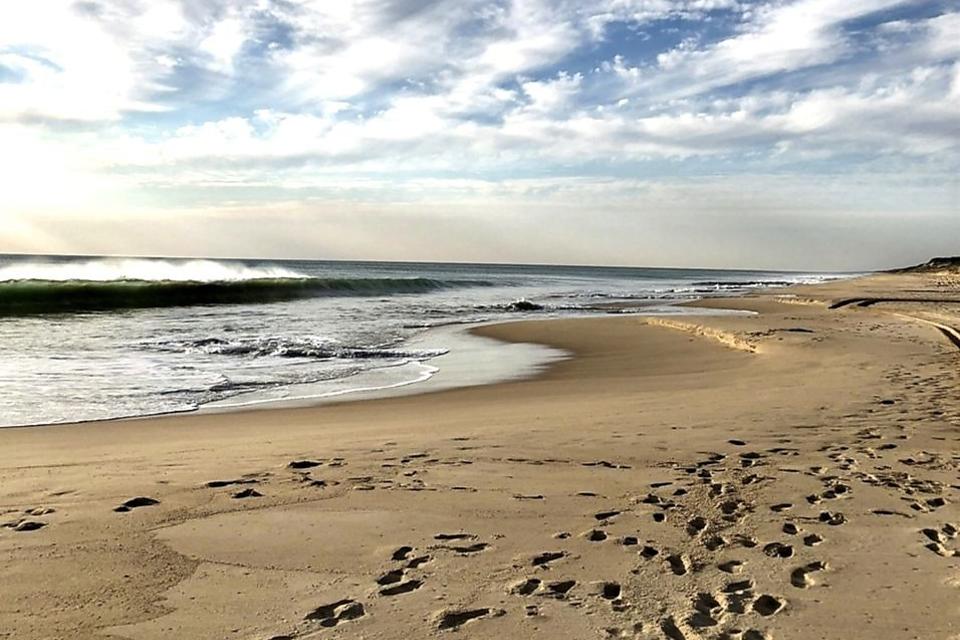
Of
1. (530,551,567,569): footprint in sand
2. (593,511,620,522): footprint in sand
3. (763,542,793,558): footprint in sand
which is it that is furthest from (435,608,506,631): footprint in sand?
(763,542,793,558): footprint in sand

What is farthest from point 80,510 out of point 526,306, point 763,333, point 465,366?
point 526,306

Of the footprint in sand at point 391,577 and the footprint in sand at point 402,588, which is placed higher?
the footprint in sand at point 402,588

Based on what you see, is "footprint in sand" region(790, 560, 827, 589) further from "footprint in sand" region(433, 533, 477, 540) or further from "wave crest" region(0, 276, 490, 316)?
"wave crest" region(0, 276, 490, 316)

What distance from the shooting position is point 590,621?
302 cm

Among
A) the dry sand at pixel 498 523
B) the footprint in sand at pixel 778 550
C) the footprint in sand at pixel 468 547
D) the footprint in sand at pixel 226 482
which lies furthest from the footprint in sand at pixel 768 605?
the footprint in sand at pixel 226 482

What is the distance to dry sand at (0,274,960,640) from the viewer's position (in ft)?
10.1

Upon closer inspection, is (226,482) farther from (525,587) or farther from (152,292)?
(152,292)

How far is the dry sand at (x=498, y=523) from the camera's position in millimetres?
3090

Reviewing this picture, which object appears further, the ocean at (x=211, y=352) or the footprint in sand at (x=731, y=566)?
the ocean at (x=211, y=352)

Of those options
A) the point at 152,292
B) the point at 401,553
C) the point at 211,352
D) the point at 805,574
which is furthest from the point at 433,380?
the point at 152,292

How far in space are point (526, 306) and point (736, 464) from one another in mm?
25592

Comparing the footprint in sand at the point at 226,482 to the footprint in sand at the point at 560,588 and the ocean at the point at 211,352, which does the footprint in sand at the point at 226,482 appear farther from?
the ocean at the point at 211,352

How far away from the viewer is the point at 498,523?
4246 mm

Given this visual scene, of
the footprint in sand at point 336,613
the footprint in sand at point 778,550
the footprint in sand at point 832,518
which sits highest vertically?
the footprint in sand at point 336,613
